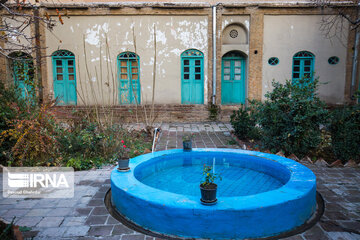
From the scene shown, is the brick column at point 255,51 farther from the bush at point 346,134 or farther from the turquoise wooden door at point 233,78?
the bush at point 346,134

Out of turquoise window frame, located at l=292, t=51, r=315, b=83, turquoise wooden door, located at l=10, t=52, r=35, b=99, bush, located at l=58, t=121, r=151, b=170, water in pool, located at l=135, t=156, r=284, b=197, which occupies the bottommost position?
water in pool, located at l=135, t=156, r=284, b=197

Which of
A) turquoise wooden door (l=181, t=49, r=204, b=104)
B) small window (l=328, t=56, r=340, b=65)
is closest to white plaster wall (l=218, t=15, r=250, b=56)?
turquoise wooden door (l=181, t=49, r=204, b=104)

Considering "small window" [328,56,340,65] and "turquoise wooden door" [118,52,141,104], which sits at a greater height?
"small window" [328,56,340,65]

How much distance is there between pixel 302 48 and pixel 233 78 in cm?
308

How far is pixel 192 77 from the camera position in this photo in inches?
448

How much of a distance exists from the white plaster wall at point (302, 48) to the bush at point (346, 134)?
5750 millimetres

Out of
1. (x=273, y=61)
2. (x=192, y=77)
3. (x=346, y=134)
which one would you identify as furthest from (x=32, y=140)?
(x=273, y=61)

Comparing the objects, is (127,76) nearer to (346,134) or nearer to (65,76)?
(65,76)

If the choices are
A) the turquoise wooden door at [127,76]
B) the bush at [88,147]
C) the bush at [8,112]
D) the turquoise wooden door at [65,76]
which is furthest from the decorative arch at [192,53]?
the bush at [8,112]

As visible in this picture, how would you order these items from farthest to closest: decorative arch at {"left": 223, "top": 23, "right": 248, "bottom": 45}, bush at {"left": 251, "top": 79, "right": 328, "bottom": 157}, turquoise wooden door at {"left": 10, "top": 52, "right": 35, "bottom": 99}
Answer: decorative arch at {"left": 223, "top": 23, "right": 248, "bottom": 45} < bush at {"left": 251, "top": 79, "right": 328, "bottom": 157} < turquoise wooden door at {"left": 10, "top": 52, "right": 35, "bottom": 99}

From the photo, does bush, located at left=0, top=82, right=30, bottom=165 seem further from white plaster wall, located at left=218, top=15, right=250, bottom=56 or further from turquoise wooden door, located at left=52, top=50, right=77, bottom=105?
white plaster wall, located at left=218, top=15, right=250, bottom=56

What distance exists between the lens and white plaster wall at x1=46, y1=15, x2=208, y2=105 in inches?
432

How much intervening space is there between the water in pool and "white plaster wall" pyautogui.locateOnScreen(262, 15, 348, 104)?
7047 mm

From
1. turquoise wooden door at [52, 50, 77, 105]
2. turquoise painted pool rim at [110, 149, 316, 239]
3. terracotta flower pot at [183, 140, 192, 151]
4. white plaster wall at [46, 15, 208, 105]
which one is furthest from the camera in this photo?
turquoise wooden door at [52, 50, 77, 105]
